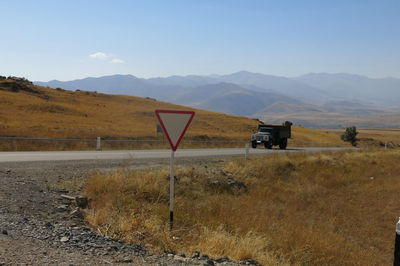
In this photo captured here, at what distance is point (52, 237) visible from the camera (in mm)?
5441

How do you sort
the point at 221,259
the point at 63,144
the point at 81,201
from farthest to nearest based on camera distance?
the point at 63,144 → the point at 81,201 → the point at 221,259

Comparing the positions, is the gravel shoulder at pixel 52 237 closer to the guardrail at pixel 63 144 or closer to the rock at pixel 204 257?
the rock at pixel 204 257

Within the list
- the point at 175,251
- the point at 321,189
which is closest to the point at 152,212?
the point at 175,251

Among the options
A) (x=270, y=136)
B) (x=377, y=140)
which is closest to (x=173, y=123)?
(x=270, y=136)

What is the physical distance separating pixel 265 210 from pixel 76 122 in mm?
35520

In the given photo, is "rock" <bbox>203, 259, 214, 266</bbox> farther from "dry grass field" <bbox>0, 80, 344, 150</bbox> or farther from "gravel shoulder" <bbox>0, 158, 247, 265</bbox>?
"dry grass field" <bbox>0, 80, 344, 150</bbox>

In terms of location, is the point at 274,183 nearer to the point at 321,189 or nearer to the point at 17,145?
the point at 321,189

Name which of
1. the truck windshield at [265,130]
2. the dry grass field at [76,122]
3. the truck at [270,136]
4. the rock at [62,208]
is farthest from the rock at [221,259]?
the truck windshield at [265,130]

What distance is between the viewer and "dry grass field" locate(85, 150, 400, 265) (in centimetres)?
659

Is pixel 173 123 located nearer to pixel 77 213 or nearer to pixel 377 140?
pixel 77 213

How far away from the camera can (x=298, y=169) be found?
19.7 metres

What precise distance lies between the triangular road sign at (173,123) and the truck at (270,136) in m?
24.7

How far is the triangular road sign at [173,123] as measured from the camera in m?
6.85

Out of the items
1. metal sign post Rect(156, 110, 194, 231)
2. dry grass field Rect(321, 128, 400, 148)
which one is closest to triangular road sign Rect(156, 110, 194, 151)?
metal sign post Rect(156, 110, 194, 231)
